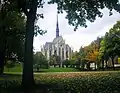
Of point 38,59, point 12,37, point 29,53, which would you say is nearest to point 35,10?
point 29,53

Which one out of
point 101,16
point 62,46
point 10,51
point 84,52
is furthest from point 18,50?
point 62,46

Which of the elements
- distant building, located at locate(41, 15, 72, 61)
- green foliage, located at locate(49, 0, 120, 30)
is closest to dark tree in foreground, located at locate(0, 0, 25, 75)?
green foliage, located at locate(49, 0, 120, 30)

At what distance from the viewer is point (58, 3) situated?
19.8 metres

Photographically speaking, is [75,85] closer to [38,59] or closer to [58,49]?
[38,59]

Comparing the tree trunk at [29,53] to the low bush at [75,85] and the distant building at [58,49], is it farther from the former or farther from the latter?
the distant building at [58,49]

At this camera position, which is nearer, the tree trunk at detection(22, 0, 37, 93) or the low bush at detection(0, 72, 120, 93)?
the low bush at detection(0, 72, 120, 93)

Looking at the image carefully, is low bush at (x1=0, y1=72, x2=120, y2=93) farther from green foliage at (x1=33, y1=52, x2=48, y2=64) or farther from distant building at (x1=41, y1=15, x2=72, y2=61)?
distant building at (x1=41, y1=15, x2=72, y2=61)

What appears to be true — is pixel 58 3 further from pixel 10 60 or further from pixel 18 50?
pixel 10 60

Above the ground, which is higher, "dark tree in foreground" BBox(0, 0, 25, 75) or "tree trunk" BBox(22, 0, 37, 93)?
"dark tree in foreground" BBox(0, 0, 25, 75)

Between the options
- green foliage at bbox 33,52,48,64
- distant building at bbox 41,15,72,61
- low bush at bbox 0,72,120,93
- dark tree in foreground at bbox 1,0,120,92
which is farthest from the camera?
distant building at bbox 41,15,72,61

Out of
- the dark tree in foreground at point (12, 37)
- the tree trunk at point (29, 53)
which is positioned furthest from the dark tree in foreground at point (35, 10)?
the dark tree in foreground at point (12, 37)

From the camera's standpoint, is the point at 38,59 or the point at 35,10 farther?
the point at 38,59

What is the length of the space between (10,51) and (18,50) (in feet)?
4.37

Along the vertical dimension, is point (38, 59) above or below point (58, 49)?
below
